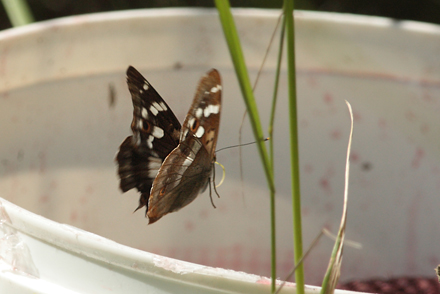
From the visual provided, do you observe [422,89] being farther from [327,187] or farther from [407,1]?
[407,1]

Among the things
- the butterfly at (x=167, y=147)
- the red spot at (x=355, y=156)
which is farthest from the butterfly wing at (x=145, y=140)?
the red spot at (x=355, y=156)

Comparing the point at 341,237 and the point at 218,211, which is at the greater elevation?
the point at 341,237

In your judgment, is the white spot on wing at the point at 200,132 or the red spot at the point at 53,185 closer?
the white spot on wing at the point at 200,132

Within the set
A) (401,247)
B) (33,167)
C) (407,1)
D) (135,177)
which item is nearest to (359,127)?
(401,247)

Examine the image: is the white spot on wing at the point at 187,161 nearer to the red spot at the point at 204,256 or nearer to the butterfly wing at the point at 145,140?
the butterfly wing at the point at 145,140

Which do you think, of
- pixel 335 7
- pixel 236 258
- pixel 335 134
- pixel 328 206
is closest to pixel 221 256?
pixel 236 258

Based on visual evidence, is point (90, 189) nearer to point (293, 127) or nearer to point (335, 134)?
point (335, 134)

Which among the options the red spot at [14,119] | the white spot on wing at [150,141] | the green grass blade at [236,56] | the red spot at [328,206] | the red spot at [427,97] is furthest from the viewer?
the red spot at [328,206]
